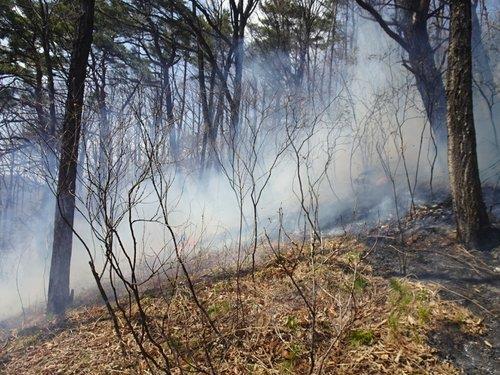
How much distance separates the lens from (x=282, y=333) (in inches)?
116

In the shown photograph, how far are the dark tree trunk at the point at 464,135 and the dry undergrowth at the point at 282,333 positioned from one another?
122 cm

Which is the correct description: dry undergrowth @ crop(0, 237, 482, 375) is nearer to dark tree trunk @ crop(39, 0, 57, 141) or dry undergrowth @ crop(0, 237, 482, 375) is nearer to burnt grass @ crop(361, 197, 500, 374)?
burnt grass @ crop(361, 197, 500, 374)

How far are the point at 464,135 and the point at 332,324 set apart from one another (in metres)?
2.81

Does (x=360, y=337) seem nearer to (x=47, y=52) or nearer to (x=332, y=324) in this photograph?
(x=332, y=324)

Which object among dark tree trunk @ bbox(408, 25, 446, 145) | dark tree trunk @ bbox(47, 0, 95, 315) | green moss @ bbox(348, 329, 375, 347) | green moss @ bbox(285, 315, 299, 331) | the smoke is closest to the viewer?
green moss @ bbox(348, 329, 375, 347)

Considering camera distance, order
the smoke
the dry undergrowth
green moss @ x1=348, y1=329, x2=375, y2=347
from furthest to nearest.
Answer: the smoke
green moss @ x1=348, y1=329, x2=375, y2=347
the dry undergrowth

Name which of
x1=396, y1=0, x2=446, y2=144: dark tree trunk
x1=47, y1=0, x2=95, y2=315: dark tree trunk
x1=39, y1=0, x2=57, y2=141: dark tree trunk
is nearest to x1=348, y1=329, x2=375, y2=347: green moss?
x1=47, y1=0, x2=95, y2=315: dark tree trunk

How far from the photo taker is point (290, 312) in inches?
127

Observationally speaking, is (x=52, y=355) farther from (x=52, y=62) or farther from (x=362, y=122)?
(x=52, y=62)

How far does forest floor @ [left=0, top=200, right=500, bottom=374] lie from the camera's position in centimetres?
256

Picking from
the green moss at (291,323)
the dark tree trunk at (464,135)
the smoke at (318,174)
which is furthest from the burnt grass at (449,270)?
the smoke at (318,174)

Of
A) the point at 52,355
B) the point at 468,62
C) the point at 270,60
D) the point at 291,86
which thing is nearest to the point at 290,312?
the point at 52,355

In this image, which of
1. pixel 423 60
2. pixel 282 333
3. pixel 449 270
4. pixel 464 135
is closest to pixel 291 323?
pixel 282 333

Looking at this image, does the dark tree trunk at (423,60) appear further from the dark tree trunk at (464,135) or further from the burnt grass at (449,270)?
the dark tree trunk at (464,135)
